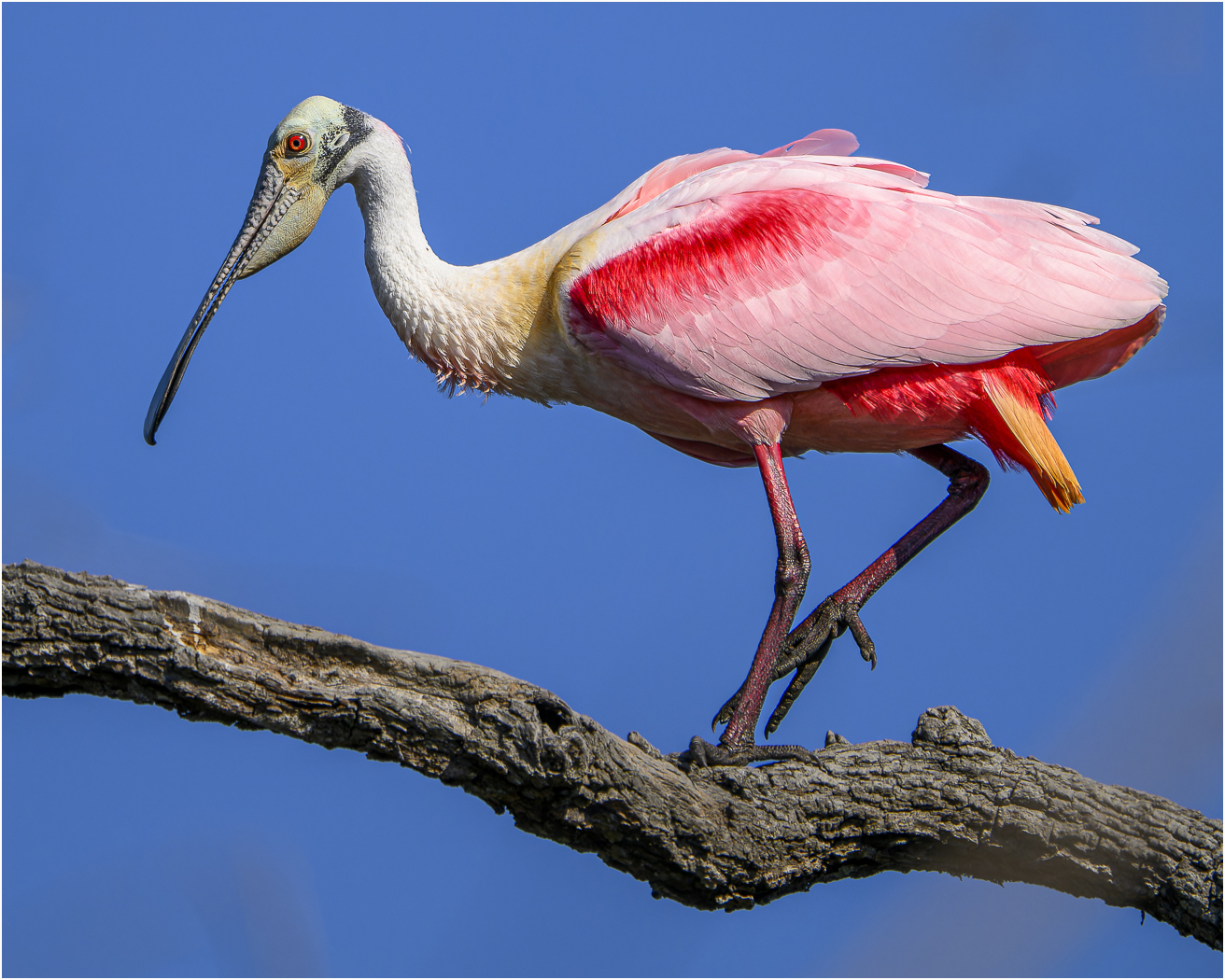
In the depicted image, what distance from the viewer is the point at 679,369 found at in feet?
20.4

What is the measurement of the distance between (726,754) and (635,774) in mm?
835

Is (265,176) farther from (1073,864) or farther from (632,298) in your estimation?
(1073,864)

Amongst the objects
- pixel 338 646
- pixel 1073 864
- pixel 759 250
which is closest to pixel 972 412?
pixel 759 250

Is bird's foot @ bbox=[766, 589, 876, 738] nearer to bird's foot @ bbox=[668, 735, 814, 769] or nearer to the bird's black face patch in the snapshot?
bird's foot @ bbox=[668, 735, 814, 769]

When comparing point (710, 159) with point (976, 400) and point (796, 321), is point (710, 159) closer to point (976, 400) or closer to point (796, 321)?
point (796, 321)

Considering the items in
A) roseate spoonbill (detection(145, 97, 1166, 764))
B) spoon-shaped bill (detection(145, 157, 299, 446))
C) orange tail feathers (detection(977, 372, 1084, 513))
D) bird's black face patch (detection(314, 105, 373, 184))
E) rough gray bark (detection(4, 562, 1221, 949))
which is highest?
bird's black face patch (detection(314, 105, 373, 184))

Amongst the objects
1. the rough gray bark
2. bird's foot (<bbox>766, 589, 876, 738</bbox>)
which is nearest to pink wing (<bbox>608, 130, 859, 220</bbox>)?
bird's foot (<bbox>766, 589, 876, 738</bbox>)

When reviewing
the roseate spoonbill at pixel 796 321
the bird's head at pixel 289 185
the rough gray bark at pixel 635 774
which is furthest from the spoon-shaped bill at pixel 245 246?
the rough gray bark at pixel 635 774

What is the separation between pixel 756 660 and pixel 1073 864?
1484 mm

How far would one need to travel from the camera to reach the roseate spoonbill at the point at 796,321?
6.21 metres

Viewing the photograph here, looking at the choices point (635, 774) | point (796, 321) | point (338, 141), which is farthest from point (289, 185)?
point (635, 774)

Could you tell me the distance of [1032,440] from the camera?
20.5 ft

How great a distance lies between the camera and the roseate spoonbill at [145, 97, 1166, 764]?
20.4 ft

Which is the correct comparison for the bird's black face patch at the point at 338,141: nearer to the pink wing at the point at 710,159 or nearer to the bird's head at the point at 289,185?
the bird's head at the point at 289,185
